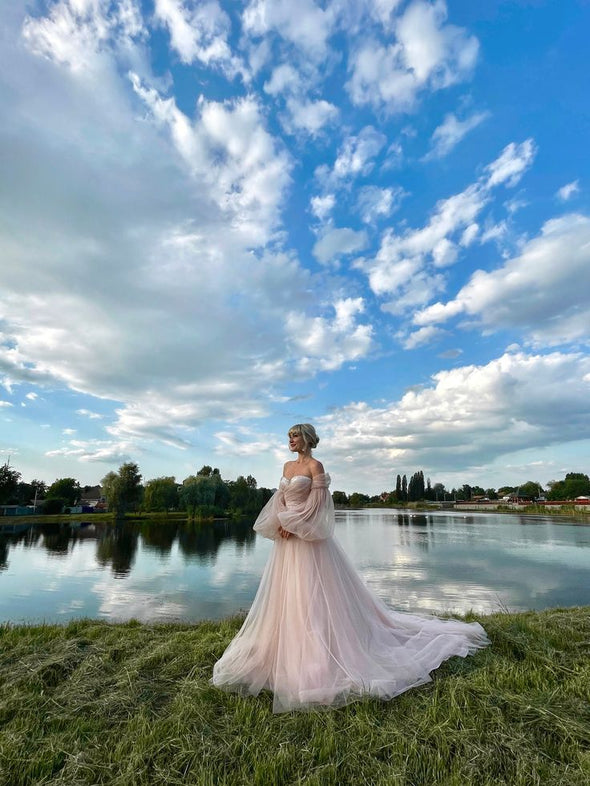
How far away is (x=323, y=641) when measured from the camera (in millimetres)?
3480

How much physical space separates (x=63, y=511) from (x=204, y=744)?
68319mm

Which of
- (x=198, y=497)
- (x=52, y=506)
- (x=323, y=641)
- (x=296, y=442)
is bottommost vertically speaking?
(x=323, y=641)

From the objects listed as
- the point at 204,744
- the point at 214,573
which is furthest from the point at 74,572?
the point at 204,744

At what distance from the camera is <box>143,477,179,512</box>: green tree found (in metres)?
50.5

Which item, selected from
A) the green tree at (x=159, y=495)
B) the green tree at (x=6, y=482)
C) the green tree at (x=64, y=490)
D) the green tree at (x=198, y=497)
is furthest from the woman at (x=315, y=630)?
the green tree at (x=64, y=490)

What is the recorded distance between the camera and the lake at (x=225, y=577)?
31.4ft

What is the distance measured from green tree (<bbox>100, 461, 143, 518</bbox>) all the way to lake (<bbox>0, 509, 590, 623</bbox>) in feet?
81.4

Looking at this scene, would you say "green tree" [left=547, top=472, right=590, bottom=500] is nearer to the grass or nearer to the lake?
the lake

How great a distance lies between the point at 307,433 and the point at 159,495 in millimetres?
50309

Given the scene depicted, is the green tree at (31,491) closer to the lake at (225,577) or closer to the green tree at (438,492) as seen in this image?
the lake at (225,577)

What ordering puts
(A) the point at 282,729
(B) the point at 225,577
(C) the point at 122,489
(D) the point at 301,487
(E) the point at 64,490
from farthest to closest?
1. (E) the point at 64,490
2. (C) the point at 122,489
3. (B) the point at 225,577
4. (D) the point at 301,487
5. (A) the point at 282,729

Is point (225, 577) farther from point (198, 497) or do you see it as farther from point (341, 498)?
point (341, 498)

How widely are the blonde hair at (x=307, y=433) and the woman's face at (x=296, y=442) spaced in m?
0.02

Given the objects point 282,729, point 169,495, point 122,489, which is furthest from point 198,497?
point 282,729
